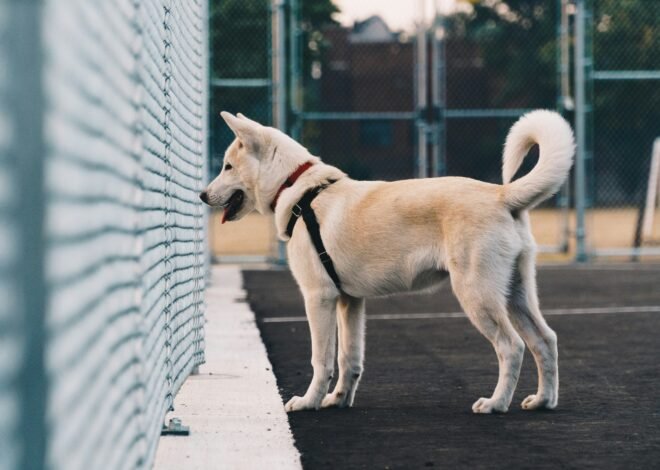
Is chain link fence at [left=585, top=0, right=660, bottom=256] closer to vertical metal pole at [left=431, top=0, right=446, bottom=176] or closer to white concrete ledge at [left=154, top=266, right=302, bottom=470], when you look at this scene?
vertical metal pole at [left=431, top=0, right=446, bottom=176]

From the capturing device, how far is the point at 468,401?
17.8 feet

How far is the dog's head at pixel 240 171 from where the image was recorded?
5574 millimetres

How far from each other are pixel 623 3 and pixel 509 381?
975 inches

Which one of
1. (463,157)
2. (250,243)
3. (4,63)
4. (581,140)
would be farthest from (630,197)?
(4,63)

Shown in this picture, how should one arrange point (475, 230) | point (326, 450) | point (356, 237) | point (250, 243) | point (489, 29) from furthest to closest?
point (489, 29) → point (250, 243) → point (356, 237) → point (475, 230) → point (326, 450)

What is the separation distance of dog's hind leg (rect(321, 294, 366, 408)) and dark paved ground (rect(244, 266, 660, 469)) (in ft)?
0.35

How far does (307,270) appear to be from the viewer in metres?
5.30

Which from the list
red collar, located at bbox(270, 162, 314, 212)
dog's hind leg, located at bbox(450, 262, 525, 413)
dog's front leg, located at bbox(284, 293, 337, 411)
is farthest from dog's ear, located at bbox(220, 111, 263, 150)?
dog's hind leg, located at bbox(450, 262, 525, 413)

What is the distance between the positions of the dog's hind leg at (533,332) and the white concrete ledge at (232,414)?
118 cm

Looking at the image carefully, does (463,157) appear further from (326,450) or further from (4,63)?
(4,63)

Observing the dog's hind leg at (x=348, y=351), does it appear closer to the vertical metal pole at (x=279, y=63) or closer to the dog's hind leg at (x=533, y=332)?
the dog's hind leg at (x=533, y=332)

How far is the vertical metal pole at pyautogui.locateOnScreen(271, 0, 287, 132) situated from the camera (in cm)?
1485

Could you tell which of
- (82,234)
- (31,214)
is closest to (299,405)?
(82,234)

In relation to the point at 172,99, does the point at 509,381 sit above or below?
below
